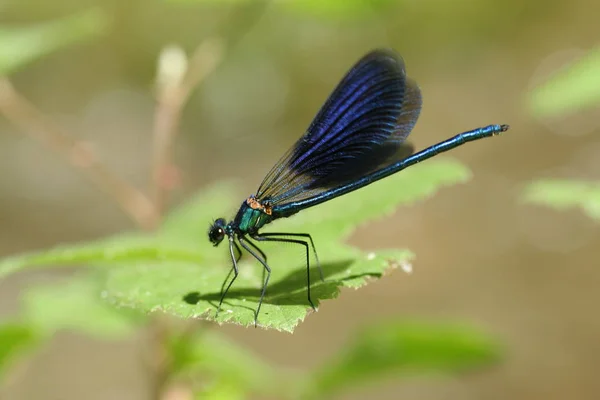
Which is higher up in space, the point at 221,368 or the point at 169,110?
the point at 169,110

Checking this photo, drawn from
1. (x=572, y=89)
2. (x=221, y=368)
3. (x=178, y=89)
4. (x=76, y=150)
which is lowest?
(x=221, y=368)

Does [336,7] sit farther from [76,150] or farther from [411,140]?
[411,140]

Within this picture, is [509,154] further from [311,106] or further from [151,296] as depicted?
[151,296]

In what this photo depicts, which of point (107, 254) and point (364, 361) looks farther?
point (364, 361)

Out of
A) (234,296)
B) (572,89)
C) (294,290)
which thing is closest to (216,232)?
(234,296)

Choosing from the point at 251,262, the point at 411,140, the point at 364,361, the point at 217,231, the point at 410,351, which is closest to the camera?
the point at 217,231

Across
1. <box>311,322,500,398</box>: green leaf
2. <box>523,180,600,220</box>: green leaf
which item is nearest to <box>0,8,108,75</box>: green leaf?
<box>311,322,500,398</box>: green leaf
